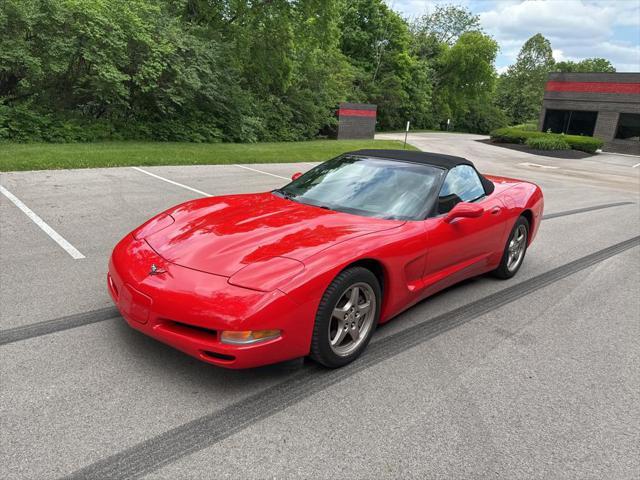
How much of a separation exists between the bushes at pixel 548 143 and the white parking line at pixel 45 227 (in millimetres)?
28888

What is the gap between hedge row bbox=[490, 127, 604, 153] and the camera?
1188 inches

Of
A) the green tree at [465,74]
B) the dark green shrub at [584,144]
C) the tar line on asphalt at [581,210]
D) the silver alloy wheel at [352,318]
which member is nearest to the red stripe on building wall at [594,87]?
the dark green shrub at [584,144]

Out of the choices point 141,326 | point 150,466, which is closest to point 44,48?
point 141,326

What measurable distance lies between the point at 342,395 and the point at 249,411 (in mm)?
562

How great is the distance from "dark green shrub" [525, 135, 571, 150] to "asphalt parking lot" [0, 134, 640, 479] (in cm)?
2717

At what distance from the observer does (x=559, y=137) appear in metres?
31.2

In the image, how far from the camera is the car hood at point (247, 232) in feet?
9.84

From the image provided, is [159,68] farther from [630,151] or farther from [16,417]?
[630,151]

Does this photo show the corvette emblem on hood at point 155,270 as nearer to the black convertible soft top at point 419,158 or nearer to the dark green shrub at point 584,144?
the black convertible soft top at point 419,158

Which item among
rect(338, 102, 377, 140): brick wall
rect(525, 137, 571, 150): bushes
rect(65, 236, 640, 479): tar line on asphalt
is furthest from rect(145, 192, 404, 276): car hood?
rect(525, 137, 571, 150): bushes

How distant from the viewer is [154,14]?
16.3 metres

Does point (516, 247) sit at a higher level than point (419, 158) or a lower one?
lower

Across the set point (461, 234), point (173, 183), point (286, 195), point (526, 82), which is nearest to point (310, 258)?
point (286, 195)

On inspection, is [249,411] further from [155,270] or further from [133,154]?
[133,154]
